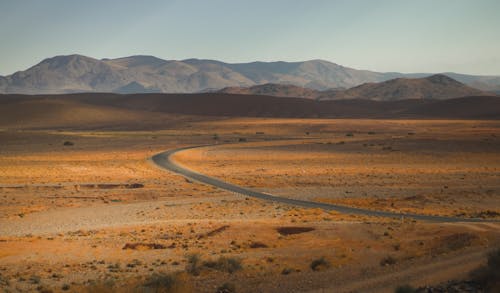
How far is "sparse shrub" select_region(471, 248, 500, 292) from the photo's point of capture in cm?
1023

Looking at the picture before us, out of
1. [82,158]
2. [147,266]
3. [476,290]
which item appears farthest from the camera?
[82,158]

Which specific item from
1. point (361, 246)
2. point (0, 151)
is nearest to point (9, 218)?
point (361, 246)

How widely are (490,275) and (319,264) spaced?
4736 mm

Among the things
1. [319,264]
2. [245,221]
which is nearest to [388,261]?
[319,264]

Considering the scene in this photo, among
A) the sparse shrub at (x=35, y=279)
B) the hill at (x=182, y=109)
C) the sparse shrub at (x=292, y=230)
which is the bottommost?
the sparse shrub at (x=292, y=230)

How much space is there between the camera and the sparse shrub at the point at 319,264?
13938 mm

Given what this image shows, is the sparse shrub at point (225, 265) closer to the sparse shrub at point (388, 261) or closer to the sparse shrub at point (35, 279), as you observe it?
the sparse shrub at point (388, 261)

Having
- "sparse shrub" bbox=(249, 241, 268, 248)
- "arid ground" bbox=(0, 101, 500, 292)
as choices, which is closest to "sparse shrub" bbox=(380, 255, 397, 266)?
"arid ground" bbox=(0, 101, 500, 292)

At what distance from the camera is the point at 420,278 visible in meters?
11.7

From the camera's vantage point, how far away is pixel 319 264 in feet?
46.3

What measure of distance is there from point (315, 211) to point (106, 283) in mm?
14398

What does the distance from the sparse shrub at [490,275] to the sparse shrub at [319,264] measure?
4.06 meters

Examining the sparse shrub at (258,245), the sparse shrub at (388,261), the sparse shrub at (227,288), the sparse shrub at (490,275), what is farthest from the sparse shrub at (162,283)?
the sparse shrub at (490,275)

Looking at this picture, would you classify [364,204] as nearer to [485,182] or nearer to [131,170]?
[485,182]
